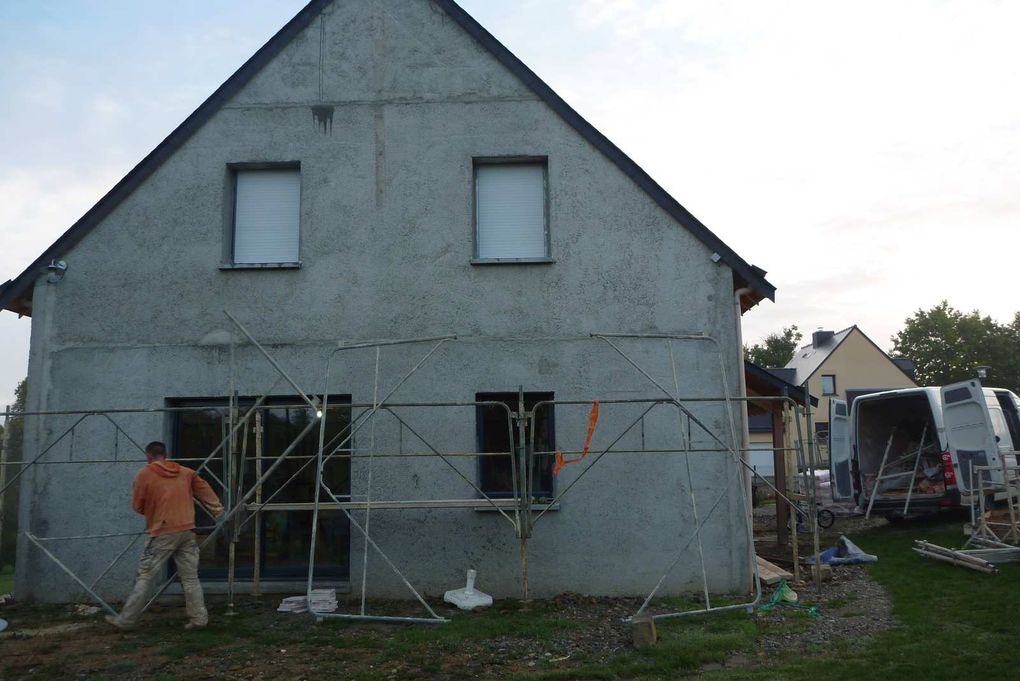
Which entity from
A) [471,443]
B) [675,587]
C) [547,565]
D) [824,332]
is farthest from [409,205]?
[824,332]

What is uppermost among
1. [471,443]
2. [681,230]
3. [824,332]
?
[824,332]

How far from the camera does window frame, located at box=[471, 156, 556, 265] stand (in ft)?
33.1

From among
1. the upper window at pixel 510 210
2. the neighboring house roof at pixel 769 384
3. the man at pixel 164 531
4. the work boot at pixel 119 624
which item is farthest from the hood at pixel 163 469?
the neighboring house roof at pixel 769 384

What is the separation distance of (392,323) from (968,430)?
9.20m

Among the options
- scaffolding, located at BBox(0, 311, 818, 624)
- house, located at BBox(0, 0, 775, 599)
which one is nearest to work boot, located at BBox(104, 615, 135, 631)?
scaffolding, located at BBox(0, 311, 818, 624)

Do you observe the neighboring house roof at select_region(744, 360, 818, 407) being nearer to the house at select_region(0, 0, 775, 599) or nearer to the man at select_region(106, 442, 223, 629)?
the house at select_region(0, 0, 775, 599)

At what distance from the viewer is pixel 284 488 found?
1005 centimetres

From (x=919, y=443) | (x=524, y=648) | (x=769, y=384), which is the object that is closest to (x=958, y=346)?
(x=919, y=443)

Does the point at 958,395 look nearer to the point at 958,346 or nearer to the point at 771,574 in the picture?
the point at 771,574

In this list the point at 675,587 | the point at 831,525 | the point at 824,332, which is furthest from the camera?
the point at 824,332

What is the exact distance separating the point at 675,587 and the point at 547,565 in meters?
1.38

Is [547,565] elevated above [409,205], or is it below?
below

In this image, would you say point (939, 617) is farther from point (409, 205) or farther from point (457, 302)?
point (409, 205)

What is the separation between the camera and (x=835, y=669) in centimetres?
649
